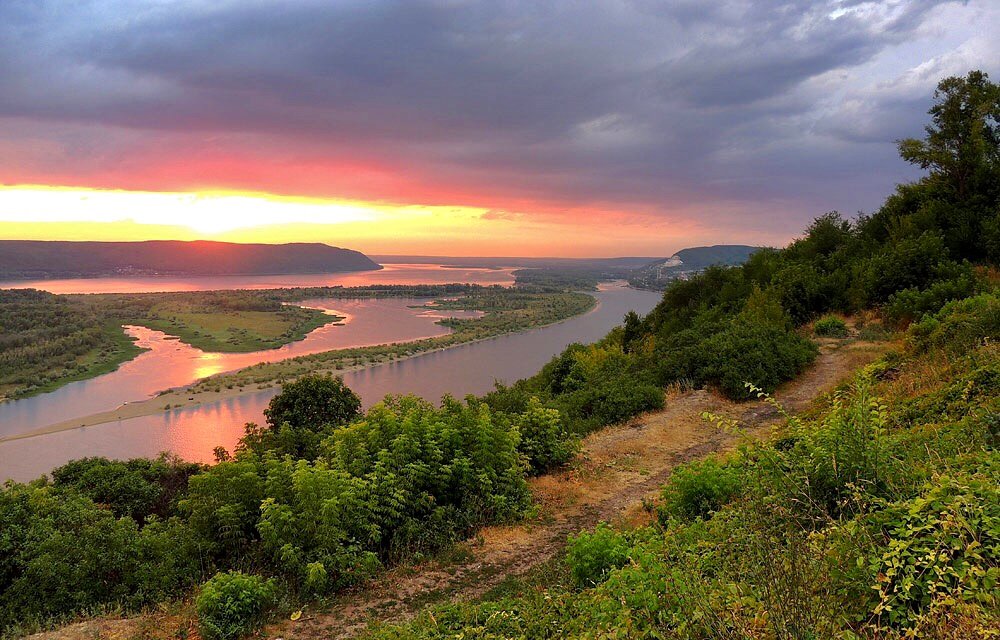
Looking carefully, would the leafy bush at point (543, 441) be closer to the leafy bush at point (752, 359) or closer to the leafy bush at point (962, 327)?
the leafy bush at point (752, 359)

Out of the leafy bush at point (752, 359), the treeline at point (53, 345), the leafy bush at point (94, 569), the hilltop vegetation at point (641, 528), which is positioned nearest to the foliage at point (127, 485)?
the hilltop vegetation at point (641, 528)

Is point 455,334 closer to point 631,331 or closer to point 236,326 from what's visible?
point 236,326

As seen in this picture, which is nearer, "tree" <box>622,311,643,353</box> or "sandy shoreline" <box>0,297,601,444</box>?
"tree" <box>622,311,643,353</box>

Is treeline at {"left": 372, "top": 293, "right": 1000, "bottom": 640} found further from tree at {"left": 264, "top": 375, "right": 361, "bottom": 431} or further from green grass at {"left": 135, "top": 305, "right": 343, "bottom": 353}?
green grass at {"left": 135, "top": 305, "right": 343, "bottom": 353}

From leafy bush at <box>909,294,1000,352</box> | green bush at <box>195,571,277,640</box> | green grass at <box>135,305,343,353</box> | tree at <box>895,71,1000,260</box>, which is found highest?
tree at <box>895,71,1000,260</box>

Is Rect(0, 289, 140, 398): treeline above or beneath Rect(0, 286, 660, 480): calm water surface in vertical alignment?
above

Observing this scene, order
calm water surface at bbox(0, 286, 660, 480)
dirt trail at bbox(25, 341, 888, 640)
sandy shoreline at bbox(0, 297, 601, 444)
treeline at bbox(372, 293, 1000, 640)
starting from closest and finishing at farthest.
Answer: treeline at bbox(372, 293, 1000, 640) → dirt trail at bbox(25, 341, 888, 640) → calm water surface at bbox(0, 286, 660, 480) → sandy shoreline at bbox(0, 297, 601, 444)

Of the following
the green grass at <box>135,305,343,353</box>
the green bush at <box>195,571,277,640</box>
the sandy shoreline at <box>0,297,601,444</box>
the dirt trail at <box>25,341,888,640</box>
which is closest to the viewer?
the green bush at <box>195,571,277,640</box>

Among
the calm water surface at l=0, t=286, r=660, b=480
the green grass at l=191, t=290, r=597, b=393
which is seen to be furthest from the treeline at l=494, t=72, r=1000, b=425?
the green grass at l=191, t=290, r=597, b=393

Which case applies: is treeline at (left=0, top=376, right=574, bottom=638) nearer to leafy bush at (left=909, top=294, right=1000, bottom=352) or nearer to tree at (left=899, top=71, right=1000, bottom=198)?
leafy bush at (left=909, top=294, right=1000, bottom=352)
